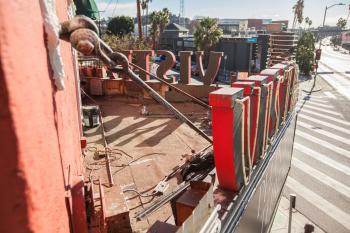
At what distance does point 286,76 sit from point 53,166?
877cm

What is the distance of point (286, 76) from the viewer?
9.32m

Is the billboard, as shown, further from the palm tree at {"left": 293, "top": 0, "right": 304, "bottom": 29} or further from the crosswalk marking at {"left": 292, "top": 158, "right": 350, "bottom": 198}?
the crosswalk marking at {"left": 292, "top": 158, "right": 350, "bottom": 198}

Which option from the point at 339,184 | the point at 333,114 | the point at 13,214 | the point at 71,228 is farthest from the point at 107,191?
the point at 333,114

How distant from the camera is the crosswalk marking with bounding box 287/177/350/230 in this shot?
35.8 ft

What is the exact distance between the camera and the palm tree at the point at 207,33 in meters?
51.1

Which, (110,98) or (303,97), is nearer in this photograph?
(110,98)

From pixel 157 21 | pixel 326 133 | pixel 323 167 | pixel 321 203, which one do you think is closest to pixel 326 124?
pixel 326 133

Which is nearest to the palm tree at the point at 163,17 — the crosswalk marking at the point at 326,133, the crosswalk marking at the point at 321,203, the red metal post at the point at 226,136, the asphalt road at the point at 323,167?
the asphalt road at the point at 323,167

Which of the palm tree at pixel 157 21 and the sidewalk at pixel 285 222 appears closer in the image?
the sidewalk at pixel 285 222

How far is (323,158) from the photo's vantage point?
16219 millimetres

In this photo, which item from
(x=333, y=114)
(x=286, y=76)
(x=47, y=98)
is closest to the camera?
(x=47, y=98)

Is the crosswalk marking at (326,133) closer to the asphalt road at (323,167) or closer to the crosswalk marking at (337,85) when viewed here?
the asphalt road at (323,167)

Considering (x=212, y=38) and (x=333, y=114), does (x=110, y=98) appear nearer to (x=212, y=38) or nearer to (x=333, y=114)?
(x=333, y=114)

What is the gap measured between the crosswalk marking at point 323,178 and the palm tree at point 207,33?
1537 inches
